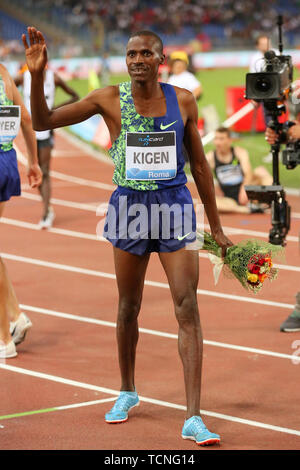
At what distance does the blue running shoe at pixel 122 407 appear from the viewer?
5320mm

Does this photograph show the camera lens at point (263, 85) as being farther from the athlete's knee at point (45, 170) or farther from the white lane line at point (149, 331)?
the athlete's knee at point (45, 170)

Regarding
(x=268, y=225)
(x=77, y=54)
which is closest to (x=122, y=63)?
(x=77, y=54)

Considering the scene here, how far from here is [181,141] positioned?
5.03 meters

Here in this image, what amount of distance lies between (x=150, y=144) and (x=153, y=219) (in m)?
0.41

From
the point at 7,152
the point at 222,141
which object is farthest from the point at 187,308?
the point at 222,141

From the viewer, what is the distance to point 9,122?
21.7 ft

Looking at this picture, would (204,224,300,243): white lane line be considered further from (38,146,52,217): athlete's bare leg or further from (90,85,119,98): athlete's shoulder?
(90,85,119,98): athlete's shoulder

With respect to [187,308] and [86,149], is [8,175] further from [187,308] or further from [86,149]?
[86,149]

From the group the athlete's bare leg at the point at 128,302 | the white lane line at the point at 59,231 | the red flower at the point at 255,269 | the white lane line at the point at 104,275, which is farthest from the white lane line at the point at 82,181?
the red flower at the point at 255,269

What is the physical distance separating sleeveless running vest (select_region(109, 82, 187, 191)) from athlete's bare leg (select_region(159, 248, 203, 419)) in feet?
1.42

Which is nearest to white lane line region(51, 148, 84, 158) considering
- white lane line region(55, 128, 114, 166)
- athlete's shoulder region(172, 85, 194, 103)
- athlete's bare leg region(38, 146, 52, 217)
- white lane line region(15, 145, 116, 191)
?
white lane line region(55, 128, 114, 166)

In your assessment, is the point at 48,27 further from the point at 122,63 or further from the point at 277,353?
the point at 277,353
